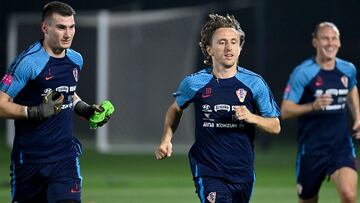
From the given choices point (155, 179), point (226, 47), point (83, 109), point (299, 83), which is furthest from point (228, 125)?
point (155, 179)

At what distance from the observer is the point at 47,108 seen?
8672 millimetres

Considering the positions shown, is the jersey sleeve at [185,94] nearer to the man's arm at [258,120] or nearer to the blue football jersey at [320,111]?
the man's arm at [258,120]

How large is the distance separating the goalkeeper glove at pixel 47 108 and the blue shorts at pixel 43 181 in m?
0.44

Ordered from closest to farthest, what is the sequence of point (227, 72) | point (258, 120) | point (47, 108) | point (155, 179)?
point (258, 120) → point (47, 108) → point (227, 72) → point (155, 179)

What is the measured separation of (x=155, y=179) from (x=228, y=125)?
7.60 m

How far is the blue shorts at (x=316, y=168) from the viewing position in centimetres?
1090

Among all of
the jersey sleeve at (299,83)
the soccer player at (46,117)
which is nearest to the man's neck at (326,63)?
the jersey sleeve at (299,83)

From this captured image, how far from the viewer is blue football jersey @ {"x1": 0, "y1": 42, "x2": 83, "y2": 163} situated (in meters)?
8.84

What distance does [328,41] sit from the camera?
11000 mm

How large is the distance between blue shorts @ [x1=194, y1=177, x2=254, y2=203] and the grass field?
4.81 metres

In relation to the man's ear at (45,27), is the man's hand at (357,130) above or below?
below

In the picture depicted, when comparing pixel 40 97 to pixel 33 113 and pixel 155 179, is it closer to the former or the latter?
pixel 33 113

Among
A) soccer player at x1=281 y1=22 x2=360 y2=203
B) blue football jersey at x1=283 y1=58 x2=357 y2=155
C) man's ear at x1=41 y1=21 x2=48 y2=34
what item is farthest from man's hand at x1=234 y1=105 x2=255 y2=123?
blue football jersey at x1=283 y1=58 x2=357 y2=155

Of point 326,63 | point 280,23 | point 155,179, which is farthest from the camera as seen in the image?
point 280,23
